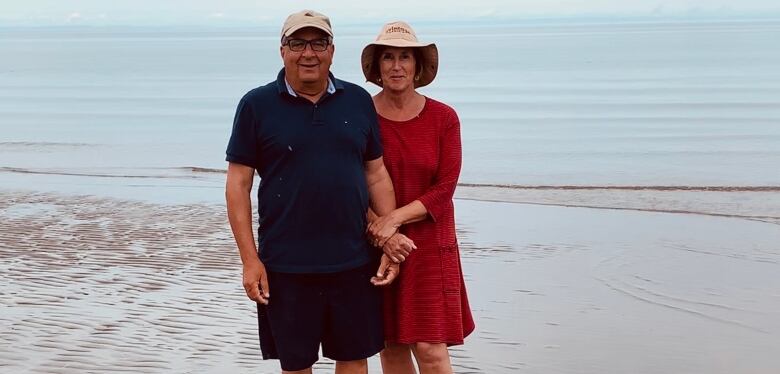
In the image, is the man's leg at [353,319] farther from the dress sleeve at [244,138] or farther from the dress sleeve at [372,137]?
the dress sleeve at [244,138]

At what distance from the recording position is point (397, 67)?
401cm

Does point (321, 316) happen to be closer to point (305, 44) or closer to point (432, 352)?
point (432, 352)

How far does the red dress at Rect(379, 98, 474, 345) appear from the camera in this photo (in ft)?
13.2

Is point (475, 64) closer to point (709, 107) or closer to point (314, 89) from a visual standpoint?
point (709, 107)

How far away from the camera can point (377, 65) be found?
13.6 ft

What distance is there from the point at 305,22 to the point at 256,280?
928 millimetres

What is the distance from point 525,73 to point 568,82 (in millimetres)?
Result: 6724

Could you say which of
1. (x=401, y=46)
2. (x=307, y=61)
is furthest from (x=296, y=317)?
(x=401, y=46)

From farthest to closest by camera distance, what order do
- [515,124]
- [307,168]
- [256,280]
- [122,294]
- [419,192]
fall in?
1. [515,124]
2. [122,294]
3. [419,192]
4. [256,280]
5. [307,168]

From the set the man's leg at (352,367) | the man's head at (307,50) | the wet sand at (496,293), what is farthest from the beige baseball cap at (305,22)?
the wet sand at (496,293)

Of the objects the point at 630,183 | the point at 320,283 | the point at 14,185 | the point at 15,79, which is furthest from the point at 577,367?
the point at 15,79

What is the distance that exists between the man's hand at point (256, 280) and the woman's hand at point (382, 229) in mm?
415

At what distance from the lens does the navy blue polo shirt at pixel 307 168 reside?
12.1 feet

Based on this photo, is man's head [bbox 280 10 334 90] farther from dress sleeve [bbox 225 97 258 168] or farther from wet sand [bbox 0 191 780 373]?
wet sand [bbox 0 191 780 373]
